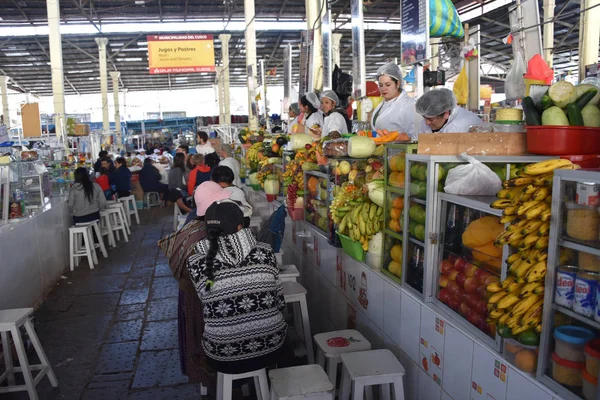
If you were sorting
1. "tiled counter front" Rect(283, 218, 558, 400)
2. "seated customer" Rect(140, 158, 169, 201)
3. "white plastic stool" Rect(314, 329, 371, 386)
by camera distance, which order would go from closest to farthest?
"tiled counter front" Rect(283, 218, 558, 400) < "white plastic stool" Rect(314, 329, 371, 386) < "seated customer" Rect(140, 158, 169, 201)

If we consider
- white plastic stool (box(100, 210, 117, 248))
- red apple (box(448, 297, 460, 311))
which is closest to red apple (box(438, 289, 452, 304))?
red apple (box(448, 297, 460, 311))

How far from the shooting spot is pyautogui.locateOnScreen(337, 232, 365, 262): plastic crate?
3.39 meters

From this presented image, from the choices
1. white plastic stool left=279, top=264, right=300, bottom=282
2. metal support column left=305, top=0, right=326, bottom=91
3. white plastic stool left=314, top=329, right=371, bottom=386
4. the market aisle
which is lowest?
the market aisle

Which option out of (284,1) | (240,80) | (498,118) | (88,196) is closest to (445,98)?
(498,118)

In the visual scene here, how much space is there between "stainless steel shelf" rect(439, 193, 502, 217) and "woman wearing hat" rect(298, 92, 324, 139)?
351 cm

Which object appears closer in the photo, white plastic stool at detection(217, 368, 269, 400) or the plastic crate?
white plastic stool at detection(217, 368, 269, 400)

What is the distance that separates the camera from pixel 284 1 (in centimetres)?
1566

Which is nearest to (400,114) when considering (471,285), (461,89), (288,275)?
(461,89)

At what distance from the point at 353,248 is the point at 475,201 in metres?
1.27

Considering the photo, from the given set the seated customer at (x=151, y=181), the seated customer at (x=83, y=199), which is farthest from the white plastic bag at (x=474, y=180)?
the seated customer at (x=151, y=181)

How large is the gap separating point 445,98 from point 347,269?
56.9 inches

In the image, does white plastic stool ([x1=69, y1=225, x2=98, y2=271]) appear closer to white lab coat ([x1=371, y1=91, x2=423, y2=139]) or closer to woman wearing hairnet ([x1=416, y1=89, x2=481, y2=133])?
white lab coat ([x1=371, y1=91, x2=423, y2=139])

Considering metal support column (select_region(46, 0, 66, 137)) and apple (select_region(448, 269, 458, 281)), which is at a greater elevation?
metal support column (select_region(46, 0, 66, 137))

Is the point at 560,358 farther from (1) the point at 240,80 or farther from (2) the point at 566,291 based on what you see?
(1) the point at 240,80
